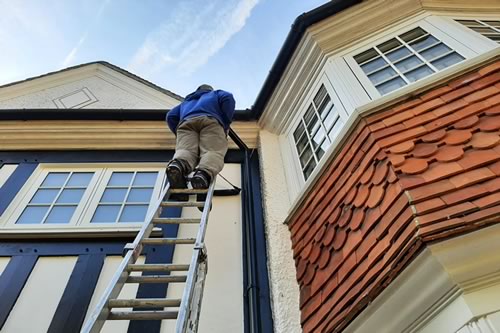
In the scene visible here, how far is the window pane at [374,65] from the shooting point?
4348 millimetres

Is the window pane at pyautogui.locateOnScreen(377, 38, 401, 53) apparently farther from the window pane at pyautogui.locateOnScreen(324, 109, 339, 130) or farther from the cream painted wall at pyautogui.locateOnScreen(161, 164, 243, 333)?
the cream painted wall at pyautogui.locateOnScreen(161, 164, 243, 333)

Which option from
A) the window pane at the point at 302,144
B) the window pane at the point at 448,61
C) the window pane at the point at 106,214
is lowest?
the window pane at the point at 106,214

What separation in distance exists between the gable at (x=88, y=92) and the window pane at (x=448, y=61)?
4043 millimetres

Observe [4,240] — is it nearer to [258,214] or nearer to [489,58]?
[258,214]

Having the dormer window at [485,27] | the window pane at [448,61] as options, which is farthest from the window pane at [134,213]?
the dormer window at [485,27]

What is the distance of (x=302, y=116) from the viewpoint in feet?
16.4

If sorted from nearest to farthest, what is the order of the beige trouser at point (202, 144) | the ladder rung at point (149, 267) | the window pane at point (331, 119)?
1. the ladder rung at point (149, 267)
2. the beige trouser at point (202, 144)
3. the window pane at point (331, 119)

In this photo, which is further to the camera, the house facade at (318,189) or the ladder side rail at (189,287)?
the house facade at (318,189)

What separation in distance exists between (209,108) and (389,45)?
7.90 ft

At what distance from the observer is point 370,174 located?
2914 millimetres

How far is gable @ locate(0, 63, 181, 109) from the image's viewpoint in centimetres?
642

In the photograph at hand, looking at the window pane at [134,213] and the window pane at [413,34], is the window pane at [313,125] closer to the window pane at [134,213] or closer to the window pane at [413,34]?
the window pane at [413,34]

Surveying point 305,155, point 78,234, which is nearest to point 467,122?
point 305,155

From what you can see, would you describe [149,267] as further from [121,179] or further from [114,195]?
[121,179]
